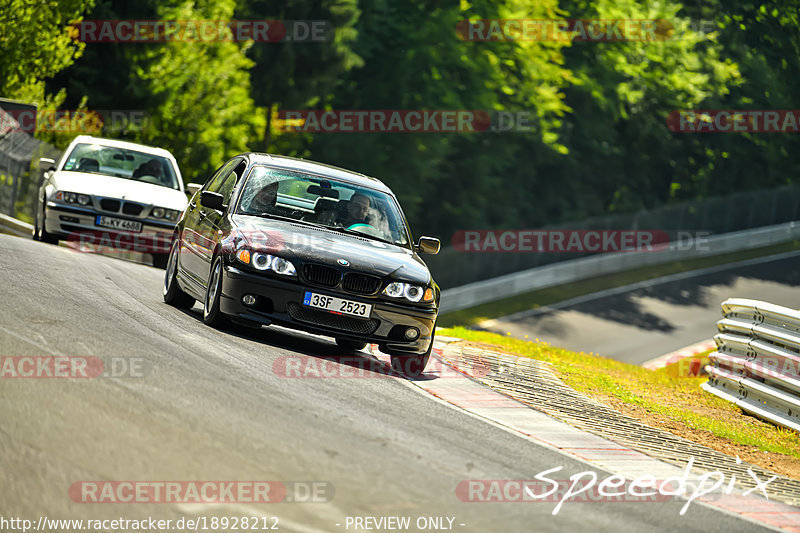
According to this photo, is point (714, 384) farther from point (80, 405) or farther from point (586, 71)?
point (586, 71)

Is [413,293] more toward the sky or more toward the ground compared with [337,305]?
more toward the sky

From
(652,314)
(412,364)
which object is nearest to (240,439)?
(412,364)

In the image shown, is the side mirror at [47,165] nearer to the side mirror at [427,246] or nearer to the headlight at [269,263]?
the side mirror at [427,246]

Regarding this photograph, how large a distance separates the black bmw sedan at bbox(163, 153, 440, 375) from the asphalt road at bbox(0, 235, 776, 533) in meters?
0.48

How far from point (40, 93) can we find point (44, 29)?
1.94 meters

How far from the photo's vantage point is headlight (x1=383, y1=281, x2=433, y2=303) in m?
9.54

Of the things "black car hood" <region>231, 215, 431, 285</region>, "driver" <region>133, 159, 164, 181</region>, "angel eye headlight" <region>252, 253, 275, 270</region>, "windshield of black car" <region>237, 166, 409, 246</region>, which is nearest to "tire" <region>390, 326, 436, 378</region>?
"black car hood" <region>231, 215, 431, 285</region>

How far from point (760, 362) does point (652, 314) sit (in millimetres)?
24909

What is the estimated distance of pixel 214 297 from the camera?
32.0 ft

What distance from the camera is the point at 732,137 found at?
179 feet

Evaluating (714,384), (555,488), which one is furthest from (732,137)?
(555,488)

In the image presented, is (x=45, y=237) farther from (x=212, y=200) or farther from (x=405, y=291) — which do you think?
(x=405, y=291)

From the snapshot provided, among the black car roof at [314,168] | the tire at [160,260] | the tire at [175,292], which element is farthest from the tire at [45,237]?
the black car roof at [314,168]

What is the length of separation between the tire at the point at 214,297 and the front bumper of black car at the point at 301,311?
0.16 m
